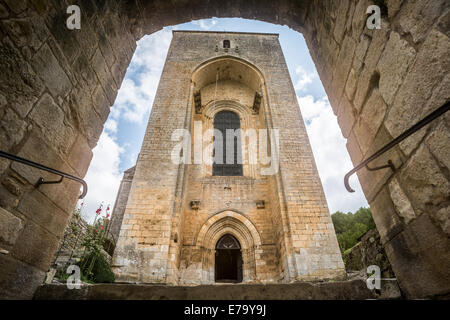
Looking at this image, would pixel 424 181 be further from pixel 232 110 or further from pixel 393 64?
pixel 232 110

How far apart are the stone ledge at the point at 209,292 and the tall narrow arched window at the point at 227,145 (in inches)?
292

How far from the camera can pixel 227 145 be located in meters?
9.70

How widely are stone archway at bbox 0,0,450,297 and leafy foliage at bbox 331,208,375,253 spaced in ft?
56.0

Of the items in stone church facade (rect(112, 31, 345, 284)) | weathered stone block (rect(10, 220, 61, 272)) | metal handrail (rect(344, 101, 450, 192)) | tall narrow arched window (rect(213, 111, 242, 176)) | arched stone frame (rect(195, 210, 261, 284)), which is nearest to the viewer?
metal handrail (rect(344, 101, 450, 192))

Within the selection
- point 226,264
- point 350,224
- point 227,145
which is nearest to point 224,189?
Answer: point 227,145

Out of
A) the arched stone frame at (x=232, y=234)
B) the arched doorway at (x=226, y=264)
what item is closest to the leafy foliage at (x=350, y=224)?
the arched doorway at (x=226, y=264)

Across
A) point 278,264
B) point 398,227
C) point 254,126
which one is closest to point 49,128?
point 398,227

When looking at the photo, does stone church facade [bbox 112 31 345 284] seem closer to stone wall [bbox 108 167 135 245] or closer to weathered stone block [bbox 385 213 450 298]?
stone wall [bbox 108 167 135 245]

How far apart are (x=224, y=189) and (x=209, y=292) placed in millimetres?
6767

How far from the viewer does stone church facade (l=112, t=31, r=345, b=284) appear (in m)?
5.74

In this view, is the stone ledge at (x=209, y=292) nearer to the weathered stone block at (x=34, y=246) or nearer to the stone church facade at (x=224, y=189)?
the weathered stone block at (x=34, y=246)

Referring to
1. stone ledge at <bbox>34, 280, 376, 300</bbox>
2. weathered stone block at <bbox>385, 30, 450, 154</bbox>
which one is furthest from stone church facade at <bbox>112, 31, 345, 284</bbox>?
weathered stone block at <bbox>385, 30, 450, 154</bbox>

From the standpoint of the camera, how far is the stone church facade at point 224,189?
5738 millimetres

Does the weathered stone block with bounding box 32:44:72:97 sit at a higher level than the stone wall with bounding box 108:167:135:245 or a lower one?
lower
